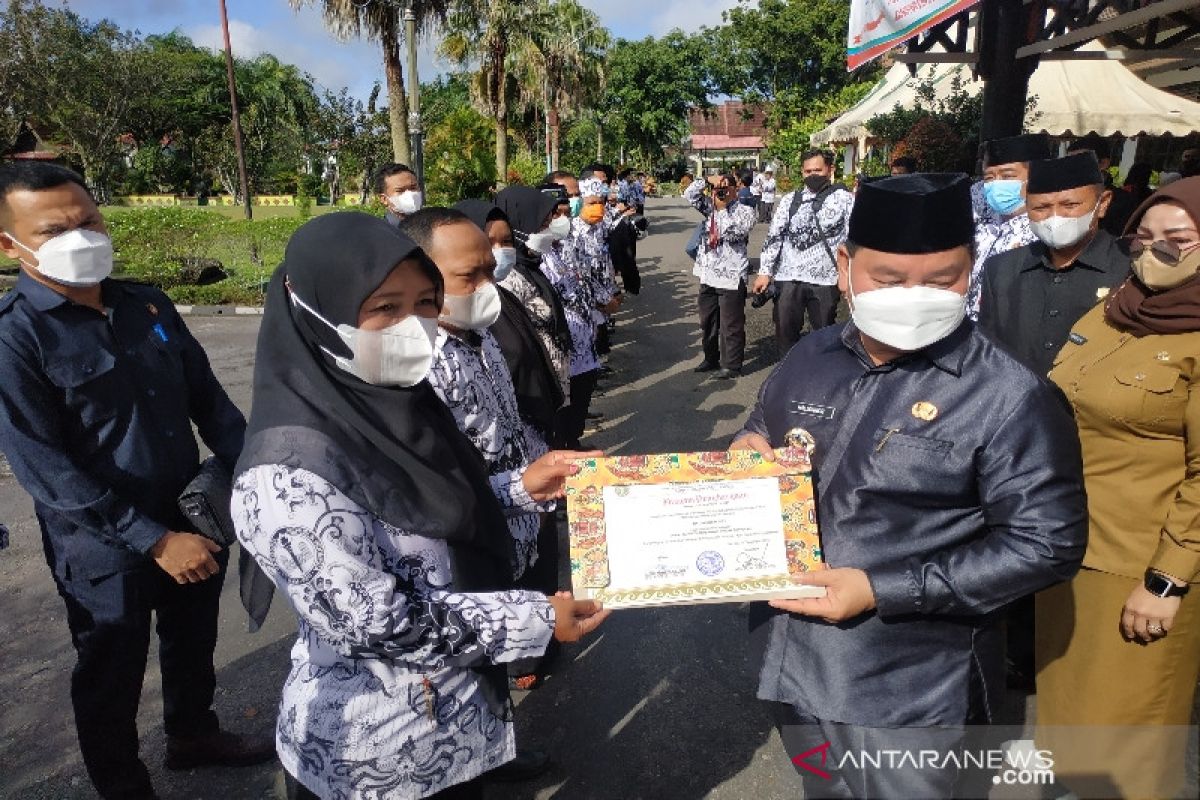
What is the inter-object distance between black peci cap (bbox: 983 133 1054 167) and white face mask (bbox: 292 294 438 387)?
3800 mm

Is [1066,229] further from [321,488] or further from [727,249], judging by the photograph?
[727,249]

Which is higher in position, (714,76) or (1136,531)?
(714,76)

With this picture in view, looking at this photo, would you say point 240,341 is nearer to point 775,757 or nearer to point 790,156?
point 775,757

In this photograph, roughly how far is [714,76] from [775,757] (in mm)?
50888

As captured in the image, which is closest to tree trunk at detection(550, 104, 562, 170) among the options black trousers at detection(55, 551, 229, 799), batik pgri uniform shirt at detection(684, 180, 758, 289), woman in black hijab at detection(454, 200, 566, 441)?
batik pgri uniform shirt at detection(684, 180, 758, 289)

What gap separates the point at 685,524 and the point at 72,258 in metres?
2.13

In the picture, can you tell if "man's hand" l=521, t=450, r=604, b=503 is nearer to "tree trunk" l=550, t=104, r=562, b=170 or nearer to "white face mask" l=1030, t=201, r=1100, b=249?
"white face mask" l=1030, t=201, r=1100, b=249

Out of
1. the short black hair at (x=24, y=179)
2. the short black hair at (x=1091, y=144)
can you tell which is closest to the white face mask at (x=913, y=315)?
the short black hair at (x=24, y=179)

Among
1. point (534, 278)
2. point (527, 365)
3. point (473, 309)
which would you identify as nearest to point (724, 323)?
point (534, 278)

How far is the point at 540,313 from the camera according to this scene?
14.6 feet

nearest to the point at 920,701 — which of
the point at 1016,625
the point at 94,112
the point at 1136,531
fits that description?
the point at 1136,531

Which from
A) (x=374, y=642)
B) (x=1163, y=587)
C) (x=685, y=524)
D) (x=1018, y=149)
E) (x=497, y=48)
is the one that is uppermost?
(x=497, y=48)

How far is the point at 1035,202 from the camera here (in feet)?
9.95

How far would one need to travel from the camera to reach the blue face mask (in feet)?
13.8
